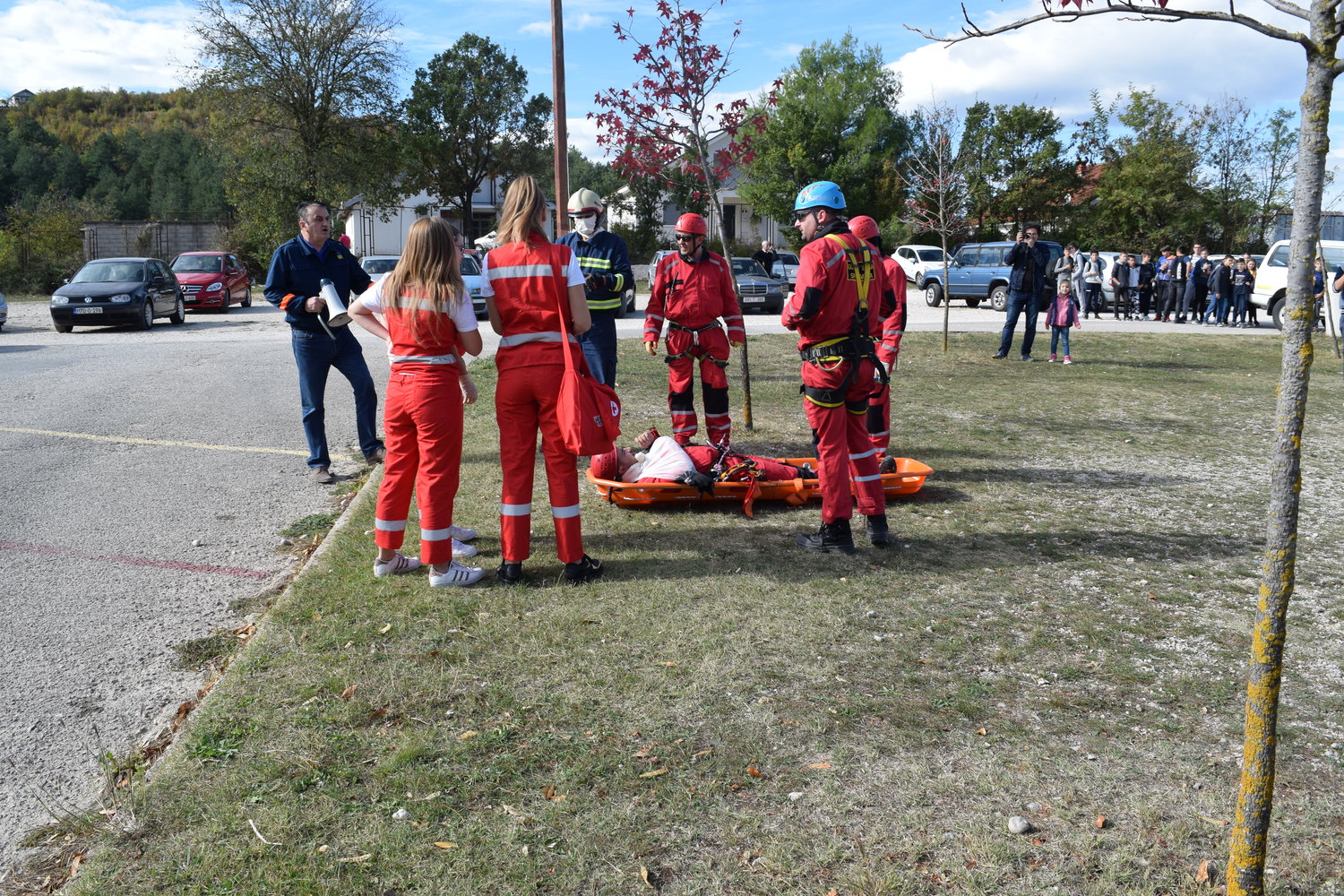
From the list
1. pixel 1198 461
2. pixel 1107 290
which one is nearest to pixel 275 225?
pixel 1107 290

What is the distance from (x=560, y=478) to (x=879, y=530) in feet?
6.77

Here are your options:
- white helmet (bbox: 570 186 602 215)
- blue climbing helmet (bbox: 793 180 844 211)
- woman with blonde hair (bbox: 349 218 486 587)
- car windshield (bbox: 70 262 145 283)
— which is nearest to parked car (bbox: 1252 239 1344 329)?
white helmet (bbox: 570 186 602 215)

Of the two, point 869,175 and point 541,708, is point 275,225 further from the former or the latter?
point 541,708

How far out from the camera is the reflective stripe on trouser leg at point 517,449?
5016mm

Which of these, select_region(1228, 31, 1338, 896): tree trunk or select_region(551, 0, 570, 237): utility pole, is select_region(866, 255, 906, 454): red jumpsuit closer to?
select_region(551, 0, 570, 237): utility pole

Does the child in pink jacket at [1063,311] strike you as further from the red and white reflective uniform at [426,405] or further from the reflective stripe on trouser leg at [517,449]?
the red and white reflective uniform at [426,405]

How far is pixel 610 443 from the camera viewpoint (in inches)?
197

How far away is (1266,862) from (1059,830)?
578 millimetres

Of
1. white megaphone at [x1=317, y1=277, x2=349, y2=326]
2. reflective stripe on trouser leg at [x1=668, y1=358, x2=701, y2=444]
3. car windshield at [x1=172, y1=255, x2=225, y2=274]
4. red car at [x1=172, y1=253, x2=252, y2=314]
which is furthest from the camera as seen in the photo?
car windshield at [x1=172, y1=255, x2=225, y2=274]

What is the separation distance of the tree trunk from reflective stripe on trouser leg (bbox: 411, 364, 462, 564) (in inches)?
146

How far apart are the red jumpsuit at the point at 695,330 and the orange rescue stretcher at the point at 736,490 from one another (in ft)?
3.14

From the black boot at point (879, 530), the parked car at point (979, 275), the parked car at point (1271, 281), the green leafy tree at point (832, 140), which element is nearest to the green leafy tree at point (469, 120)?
the green leafy tree at point (832, 140)

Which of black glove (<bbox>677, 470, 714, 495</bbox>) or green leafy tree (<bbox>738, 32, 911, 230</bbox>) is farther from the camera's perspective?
green leafy tree (<bbox>738, 32, 911, 230</bbox>)

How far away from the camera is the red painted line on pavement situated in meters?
5.53
